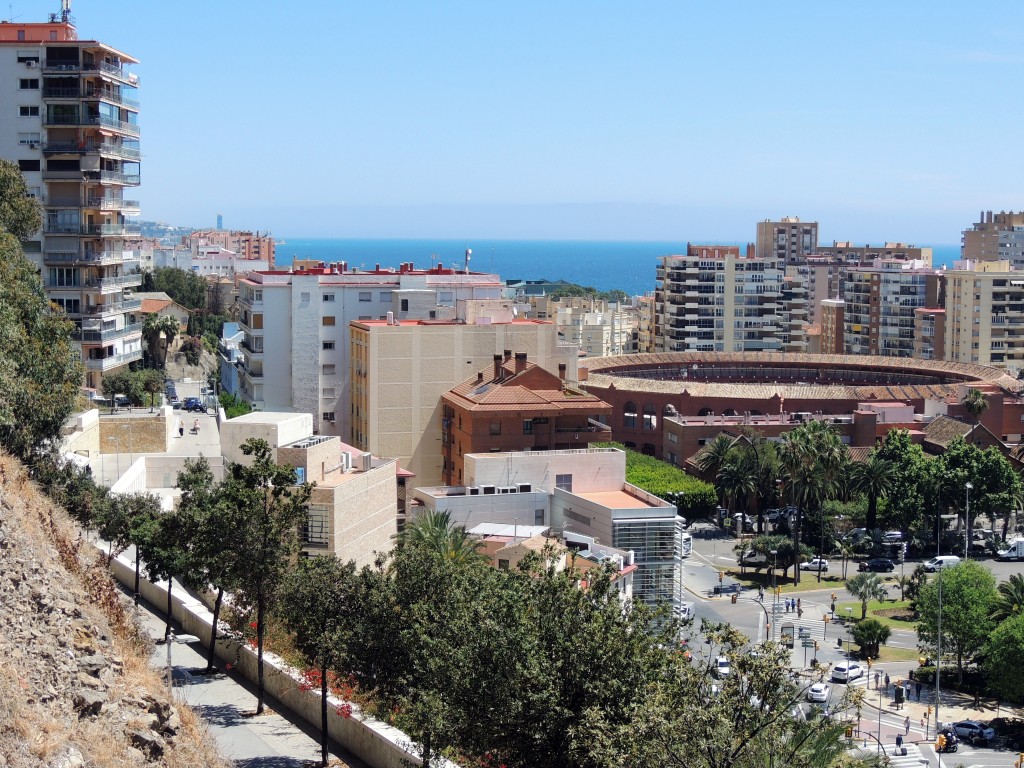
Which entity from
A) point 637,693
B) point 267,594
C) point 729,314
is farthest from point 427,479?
point 729,314

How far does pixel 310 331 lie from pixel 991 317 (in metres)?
76.0

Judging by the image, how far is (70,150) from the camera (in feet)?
196

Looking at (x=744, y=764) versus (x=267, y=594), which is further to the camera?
(x=267, y=594)

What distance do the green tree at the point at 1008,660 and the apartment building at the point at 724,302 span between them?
281ft

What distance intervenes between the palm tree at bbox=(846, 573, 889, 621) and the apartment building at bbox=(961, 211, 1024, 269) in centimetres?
12683

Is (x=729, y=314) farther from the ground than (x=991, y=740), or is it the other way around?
(x=729, y=314)

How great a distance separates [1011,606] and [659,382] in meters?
43.9

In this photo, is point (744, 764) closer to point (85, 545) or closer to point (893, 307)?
point (85, 545)

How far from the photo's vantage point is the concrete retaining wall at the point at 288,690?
24.2 metres

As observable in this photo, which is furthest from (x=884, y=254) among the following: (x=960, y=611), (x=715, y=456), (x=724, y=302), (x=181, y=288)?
(x=960, y=611)

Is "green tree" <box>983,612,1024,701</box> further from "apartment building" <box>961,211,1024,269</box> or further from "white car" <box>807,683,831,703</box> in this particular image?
"apartment building" <box>961,211,1024,269</box>

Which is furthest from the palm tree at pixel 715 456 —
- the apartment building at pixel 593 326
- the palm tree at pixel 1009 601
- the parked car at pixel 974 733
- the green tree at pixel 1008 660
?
the apartment building at pixel 593 326

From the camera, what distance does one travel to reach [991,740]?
47.7 m

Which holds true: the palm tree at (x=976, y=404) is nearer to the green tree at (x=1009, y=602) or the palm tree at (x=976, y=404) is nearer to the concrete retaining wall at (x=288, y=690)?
the green tree at (x=1009, y=602)
